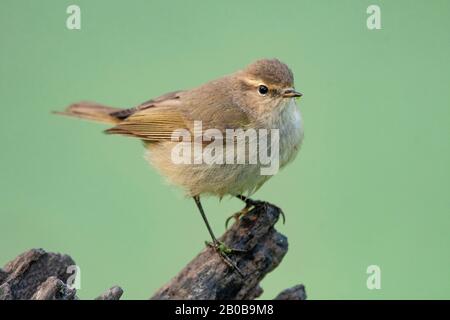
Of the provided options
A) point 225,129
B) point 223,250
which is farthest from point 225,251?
point 225,129

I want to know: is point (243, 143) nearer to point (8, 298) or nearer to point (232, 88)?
point (232, 88)

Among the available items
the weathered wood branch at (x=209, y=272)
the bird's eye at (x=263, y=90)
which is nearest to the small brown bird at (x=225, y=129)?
the bird's eye at (x=263, y=90)

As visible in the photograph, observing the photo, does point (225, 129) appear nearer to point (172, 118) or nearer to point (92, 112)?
point (172, 118)

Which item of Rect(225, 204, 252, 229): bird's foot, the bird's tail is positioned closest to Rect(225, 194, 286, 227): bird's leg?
Rect(225, 204, 252, 229): bird's foot

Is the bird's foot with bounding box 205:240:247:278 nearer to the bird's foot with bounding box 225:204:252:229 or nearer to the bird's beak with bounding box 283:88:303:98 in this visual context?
the bird's foot with bounding box 225:204:252:229

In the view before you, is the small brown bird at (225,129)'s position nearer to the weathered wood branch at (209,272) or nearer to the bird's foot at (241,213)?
the bird's foot at (241,213)

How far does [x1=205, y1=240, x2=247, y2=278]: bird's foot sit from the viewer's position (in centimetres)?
549

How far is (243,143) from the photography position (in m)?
6.05

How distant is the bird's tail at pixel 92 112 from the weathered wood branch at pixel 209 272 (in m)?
1.99

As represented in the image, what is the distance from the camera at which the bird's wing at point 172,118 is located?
20.6 feet

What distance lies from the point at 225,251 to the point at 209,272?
0.22 metres

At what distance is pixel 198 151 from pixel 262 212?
761 mm

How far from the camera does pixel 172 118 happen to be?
664 centimetres
